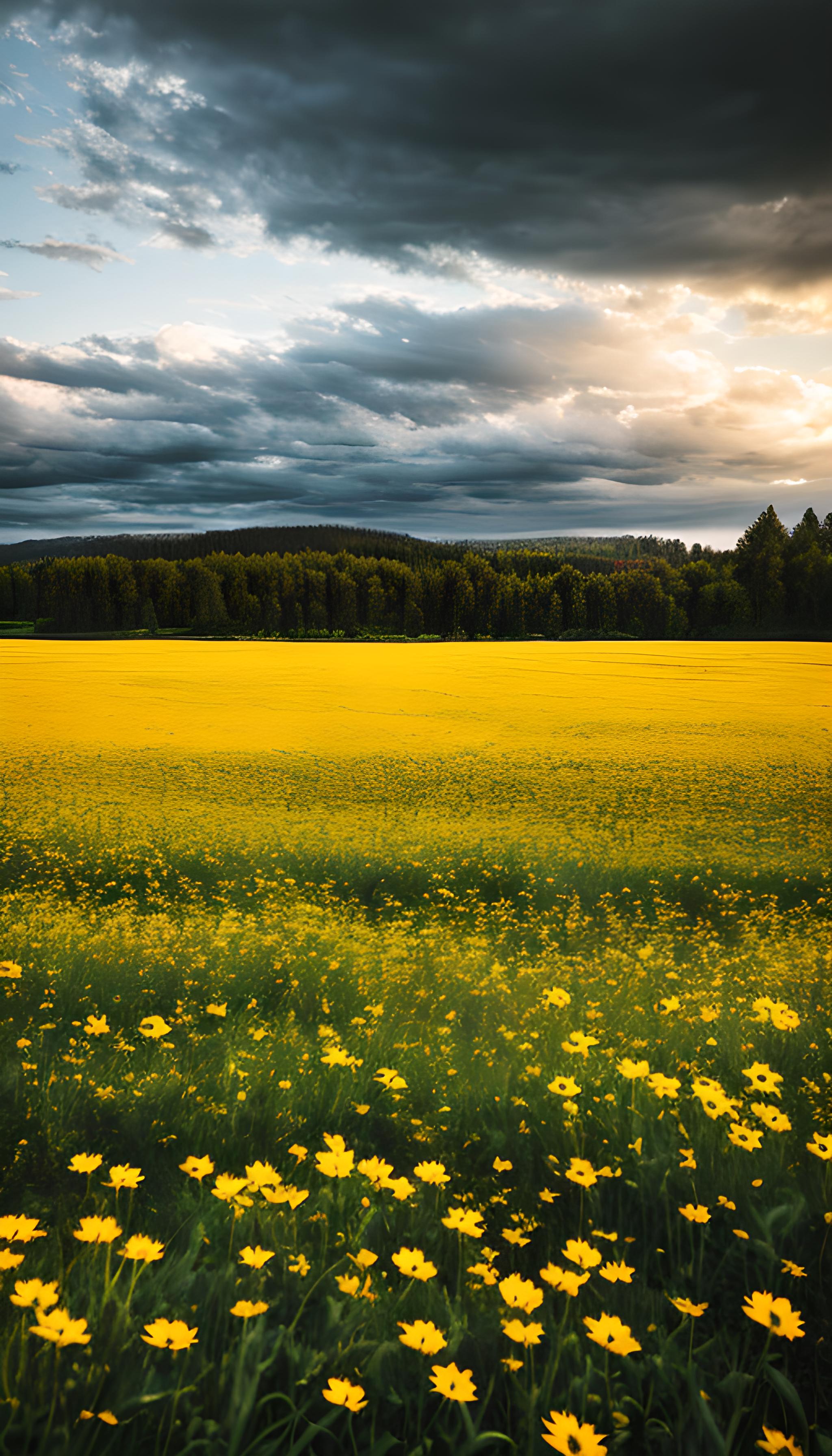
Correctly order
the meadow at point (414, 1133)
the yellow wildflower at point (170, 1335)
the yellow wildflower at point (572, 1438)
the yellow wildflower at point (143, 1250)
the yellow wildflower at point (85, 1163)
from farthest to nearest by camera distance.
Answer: the yellow wildflower at point (85, 1163) < the yellow wildflower at point (143, 1250) < the meadow at point (414, 1133) < the yellow wildflower at point (170, 1335) < the yellow wildflower at point (572, 1438)

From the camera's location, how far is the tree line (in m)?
104

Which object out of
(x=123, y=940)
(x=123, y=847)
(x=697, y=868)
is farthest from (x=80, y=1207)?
(x=697, y=868)

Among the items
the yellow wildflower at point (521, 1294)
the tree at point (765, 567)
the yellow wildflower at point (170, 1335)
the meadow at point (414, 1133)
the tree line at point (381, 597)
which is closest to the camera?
the yellow wildflower at point (170, 1335)

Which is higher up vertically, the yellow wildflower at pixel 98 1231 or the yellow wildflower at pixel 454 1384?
the yellow wildflower at pixel 98 1231

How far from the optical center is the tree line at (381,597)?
341 ft

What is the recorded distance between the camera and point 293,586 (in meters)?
120

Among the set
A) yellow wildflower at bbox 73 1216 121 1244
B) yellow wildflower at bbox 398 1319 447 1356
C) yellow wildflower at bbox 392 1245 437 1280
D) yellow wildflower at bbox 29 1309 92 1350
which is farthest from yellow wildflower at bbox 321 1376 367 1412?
yellow wildflower at bbox 73 1216 121 1244

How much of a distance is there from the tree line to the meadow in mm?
92512

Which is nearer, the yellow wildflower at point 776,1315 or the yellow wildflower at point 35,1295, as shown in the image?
the yellow wildflower at point 35,1295

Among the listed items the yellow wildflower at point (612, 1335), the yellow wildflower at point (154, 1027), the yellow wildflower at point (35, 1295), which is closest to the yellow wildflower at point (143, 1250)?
the yellow wildflower at point (35, 1295)

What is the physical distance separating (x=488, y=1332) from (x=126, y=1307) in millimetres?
1348

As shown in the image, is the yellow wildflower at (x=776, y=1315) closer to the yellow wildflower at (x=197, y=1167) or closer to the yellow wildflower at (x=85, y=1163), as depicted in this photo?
the yellow wildflower at (x=197, y=1167)

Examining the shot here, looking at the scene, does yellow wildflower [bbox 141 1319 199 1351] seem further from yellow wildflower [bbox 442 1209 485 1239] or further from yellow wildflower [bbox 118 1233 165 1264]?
yellow wildflower [bbox 442 1209 485 1239]

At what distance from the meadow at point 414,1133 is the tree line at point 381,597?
304 ft
